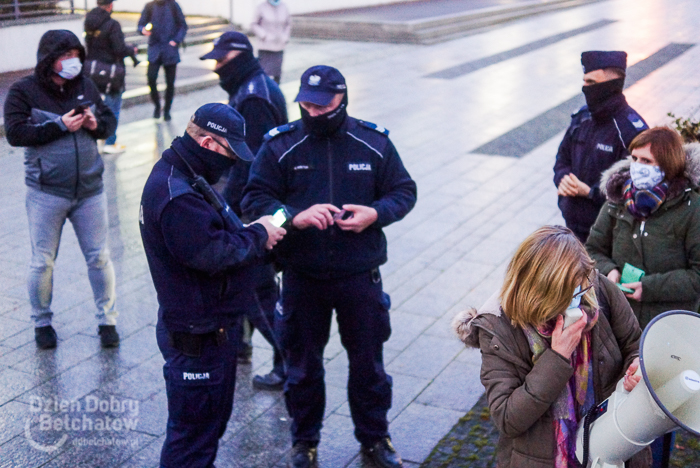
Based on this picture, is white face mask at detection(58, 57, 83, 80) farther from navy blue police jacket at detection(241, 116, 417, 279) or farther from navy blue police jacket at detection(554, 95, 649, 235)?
Answer: navy blue police jacket at detection(554, 95, 649, 235)

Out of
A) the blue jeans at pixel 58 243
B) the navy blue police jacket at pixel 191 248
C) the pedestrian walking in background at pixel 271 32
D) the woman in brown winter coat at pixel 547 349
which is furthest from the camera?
the pedestrian walking in background at pixel 271 32

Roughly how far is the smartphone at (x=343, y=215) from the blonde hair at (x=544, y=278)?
1.28 metres

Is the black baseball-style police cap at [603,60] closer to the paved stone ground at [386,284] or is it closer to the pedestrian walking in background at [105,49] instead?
the paved stone ground at [386,284]

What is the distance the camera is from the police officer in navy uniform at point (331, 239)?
156 inches

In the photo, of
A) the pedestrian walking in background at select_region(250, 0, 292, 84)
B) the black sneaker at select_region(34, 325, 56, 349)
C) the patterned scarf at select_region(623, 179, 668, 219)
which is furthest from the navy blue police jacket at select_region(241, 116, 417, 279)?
the pedestrian walking in background at select_region(250, 0, 292, 84)

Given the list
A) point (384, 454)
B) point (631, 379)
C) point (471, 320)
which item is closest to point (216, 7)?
point (384, 454)

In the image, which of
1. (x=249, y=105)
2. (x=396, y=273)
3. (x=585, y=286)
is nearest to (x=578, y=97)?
(x=396, y=273)

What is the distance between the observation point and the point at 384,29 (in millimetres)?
20828

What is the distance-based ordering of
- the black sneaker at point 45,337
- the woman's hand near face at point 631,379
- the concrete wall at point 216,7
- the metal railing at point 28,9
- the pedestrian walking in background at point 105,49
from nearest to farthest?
the woman's hand near face at point 631,379 → the black sneaker at point 45,337 → the pedestrian walking in background at point 105,49 → the metal railing at point 28,9 → the concrete wall at point 216,7

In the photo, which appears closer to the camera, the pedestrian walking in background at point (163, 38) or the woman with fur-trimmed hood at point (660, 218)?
the woman with fur-trimmed hood at point (660, 218)

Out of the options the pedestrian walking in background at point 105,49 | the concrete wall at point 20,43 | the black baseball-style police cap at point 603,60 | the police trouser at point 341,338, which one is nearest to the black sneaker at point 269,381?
the police trouser at point 341,338

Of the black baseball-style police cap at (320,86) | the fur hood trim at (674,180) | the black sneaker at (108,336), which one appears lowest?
the black sneaker at (108,336)

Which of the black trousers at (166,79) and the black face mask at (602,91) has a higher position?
the black face mask at (602,91)

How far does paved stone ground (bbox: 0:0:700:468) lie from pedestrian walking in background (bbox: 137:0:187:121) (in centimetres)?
58
